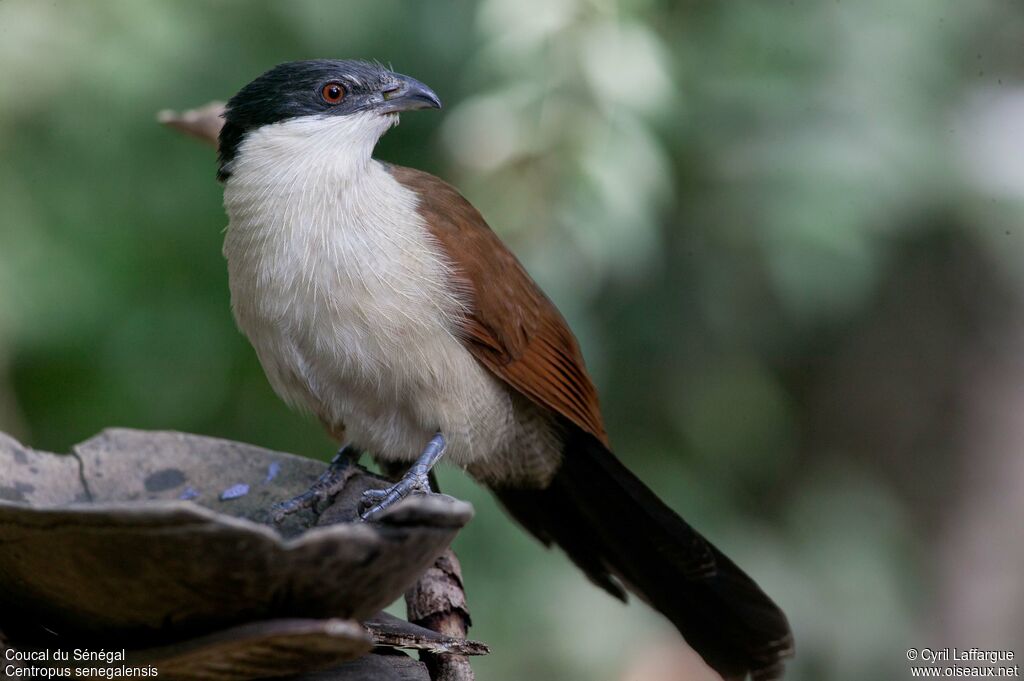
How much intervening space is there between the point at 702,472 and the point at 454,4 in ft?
4.98

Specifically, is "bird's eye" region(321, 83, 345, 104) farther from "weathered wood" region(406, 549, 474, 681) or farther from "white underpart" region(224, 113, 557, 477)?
"weathered wood" region(406, 549, 474, 681)

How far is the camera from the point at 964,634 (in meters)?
3.42

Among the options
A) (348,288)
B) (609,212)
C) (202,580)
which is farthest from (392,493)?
(609,212)

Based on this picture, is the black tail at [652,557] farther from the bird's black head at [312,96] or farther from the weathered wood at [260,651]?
the weathered wood at [260,651]

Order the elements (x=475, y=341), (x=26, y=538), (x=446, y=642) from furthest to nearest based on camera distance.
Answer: (x=475, y=341)
(x=446, y=642)
(x=26, y=538)

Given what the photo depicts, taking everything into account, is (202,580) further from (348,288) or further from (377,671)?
(348,288)

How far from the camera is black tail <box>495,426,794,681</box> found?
6.08ft

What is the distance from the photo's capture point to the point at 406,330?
5.81 ft

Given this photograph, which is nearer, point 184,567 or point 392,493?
point 184,567

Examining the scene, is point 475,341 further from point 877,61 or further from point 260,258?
point 877,61

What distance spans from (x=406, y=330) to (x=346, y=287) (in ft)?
0.42

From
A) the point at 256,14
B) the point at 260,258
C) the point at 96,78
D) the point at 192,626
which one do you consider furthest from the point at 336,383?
the point at 256,14

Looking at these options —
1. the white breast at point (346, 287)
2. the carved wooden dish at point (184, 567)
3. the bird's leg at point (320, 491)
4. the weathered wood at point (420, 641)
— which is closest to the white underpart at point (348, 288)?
the white breast at point (346, 287)

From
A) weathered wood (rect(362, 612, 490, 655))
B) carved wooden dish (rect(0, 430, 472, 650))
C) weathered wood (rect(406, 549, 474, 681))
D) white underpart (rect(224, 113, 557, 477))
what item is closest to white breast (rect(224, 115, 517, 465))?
white underpart (rect(224, 113, 557, 477))
